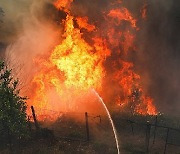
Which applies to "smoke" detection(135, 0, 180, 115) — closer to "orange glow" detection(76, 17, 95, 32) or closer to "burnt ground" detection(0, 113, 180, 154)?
"orange glow" detection(76, 17, 95, 32)

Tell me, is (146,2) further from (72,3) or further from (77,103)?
(77,103)

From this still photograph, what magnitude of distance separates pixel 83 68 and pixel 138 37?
7209mm

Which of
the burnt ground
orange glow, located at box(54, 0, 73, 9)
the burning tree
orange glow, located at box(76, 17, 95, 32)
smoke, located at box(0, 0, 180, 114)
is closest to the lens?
the burning tree

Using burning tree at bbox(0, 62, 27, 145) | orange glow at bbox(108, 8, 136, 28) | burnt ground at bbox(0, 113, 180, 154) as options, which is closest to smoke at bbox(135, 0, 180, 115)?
orange glow at bbox(108, 8, 136, 28)

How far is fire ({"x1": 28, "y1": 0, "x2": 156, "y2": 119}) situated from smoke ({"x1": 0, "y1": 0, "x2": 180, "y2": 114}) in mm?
838

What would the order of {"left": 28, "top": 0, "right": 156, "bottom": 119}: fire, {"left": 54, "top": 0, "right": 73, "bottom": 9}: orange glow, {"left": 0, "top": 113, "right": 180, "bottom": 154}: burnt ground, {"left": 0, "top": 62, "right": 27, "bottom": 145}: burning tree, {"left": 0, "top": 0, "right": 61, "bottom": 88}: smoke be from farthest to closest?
{"left": 0, "top": 0, "right": 61, "bottom": 88}: smoke → {"left": 54, "top": 0, "right": 73, "bottom": 9}: orange glow → {"left": 28, "top": 0, "right": 156, "bottom": 119}: fire → {"left": 0, "top": 113, "right": 180, "bottom": 154}: burnt ground → {"left": 0, "top": 62, "right": 27, "bottom": 145}: burning tree

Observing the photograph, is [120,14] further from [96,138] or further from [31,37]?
[96,138]

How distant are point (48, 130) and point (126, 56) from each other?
494 inches

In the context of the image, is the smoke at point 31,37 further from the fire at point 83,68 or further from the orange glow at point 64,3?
the orange glow at point 64,3

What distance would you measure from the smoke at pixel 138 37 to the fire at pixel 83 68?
838mm

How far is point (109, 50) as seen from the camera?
27.7 metres

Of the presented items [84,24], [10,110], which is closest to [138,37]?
[84,24]

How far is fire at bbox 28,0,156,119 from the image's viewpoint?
25.5 metres

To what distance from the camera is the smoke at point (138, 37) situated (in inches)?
1091
